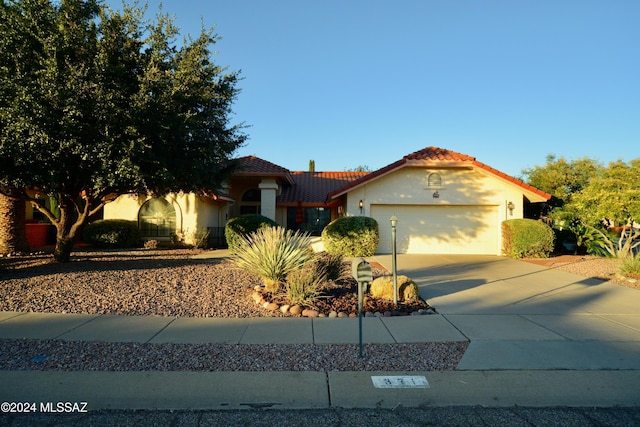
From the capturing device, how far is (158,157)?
983 centimetres

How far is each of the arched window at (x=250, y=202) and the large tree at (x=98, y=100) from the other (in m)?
13.5

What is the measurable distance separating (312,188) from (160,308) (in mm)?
20033

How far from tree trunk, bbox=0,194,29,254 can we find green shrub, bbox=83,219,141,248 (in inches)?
155

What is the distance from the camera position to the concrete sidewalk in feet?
13.4

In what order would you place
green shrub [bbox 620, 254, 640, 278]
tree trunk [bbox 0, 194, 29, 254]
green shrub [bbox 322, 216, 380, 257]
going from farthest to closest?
green shrub [bbox 322, 216, 380, 257], tree trunk [bbox 0, 194, 29, 254], green shrub [bbox 620, 254, 640, 278]

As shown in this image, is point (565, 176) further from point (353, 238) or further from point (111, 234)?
point (111, 234)

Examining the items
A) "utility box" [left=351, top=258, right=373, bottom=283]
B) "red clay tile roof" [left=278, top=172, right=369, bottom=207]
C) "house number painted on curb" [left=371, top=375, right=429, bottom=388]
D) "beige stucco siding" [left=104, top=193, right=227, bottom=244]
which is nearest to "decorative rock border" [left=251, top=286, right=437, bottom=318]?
"utility box" [left=351, top=258, right=373, bottom=283]

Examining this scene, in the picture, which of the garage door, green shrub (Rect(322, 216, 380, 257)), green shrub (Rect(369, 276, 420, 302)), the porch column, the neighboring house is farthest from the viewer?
the porch column

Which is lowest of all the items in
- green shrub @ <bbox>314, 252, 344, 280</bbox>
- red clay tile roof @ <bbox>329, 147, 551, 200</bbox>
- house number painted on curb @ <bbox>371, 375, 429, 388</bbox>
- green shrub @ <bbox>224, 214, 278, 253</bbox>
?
house number painted on curb @ <bbox>371, 375, 429, 388</bbox>

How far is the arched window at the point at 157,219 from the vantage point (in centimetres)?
1947

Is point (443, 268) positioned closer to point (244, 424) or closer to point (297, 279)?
point (297, 279)

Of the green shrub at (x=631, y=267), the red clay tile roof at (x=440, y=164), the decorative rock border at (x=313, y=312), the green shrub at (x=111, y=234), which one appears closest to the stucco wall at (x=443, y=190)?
the red clay tile roof at (x=440, y=164)

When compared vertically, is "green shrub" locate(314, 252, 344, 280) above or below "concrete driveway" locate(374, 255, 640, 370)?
above

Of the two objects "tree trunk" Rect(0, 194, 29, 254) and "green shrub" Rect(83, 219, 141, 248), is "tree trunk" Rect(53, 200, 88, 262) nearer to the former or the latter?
"tree trunk" Rect(0, 194, 29, 254)
